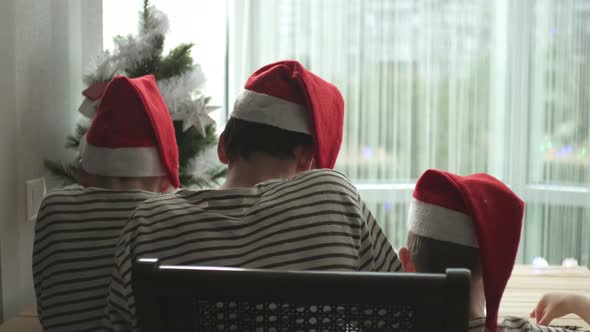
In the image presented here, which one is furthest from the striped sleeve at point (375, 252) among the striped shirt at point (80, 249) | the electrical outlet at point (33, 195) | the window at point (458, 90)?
the window at point (458, 90)

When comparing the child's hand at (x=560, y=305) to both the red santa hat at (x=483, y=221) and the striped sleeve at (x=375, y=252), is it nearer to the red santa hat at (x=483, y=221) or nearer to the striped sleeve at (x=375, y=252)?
the red santa hat at (x=483, y=221)

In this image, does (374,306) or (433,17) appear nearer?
(374,306)

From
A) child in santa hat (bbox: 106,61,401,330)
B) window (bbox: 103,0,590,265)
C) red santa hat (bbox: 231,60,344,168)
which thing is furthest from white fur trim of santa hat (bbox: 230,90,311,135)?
window (bbox: 103,0,590,265)

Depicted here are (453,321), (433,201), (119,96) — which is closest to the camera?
(453,321)

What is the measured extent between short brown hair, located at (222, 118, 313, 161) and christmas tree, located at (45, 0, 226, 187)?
59 cm

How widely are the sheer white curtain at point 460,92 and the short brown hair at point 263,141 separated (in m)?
1.93

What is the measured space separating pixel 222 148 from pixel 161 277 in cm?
55

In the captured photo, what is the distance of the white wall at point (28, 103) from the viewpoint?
5.14 ft

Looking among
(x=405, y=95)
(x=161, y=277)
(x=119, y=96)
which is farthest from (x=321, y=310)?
(x=405, y=95)

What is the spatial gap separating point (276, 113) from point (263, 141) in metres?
0.05

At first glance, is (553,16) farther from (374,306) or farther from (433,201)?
(374,306)

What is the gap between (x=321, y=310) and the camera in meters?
0.76

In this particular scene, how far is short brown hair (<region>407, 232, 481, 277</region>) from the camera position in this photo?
1.16m

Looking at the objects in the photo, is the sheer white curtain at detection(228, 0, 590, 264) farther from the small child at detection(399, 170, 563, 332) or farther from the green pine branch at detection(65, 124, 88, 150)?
the small child at detection(399, 170, 563, 332)
